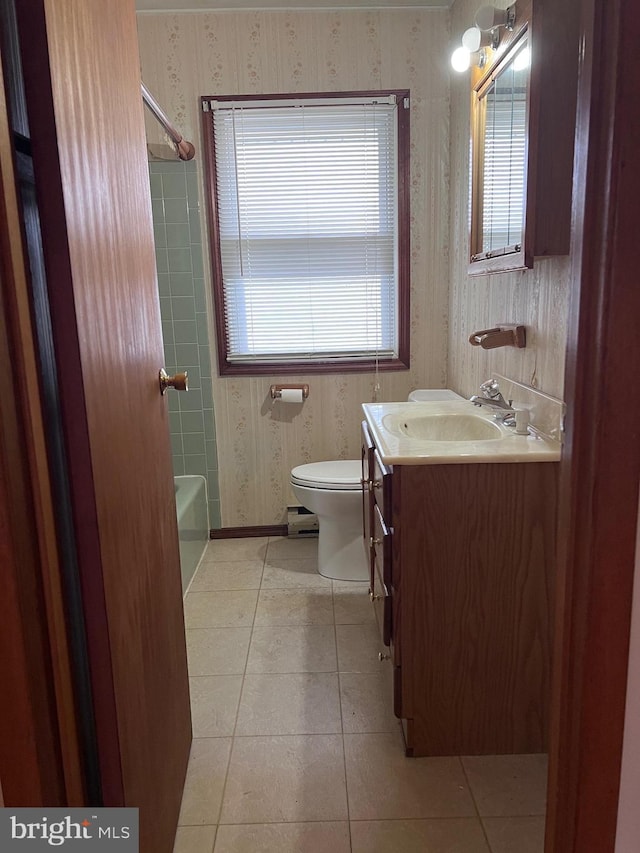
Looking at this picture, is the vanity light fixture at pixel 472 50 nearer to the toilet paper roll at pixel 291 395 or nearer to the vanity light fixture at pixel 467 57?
the vanity light fixture at pixel 467 57

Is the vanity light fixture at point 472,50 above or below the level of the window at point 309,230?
above

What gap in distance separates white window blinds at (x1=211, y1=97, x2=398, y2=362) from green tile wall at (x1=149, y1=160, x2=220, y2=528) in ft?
0.45

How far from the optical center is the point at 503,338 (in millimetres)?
1996

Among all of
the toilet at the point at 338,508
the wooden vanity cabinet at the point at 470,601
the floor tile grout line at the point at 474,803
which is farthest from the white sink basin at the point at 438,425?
the floor tile grout line at the point at 474,803

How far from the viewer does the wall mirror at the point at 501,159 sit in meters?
1.67

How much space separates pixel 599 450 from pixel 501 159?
149 cm

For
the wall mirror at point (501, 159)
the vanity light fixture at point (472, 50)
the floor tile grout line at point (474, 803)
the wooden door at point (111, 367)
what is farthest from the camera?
the vanity light fixture at point (472, 50)

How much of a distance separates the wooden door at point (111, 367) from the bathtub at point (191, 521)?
1.25 m

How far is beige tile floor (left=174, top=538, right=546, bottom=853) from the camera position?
142 centimetres

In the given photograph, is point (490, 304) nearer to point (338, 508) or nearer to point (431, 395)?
point (431, 395)

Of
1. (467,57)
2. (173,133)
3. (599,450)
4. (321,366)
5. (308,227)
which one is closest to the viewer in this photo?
(599,450)

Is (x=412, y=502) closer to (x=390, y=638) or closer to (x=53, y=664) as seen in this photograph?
(x=390, y=638)

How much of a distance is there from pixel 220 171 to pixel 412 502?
7.02ft

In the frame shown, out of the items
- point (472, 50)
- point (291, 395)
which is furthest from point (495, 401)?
point (291, 395)
